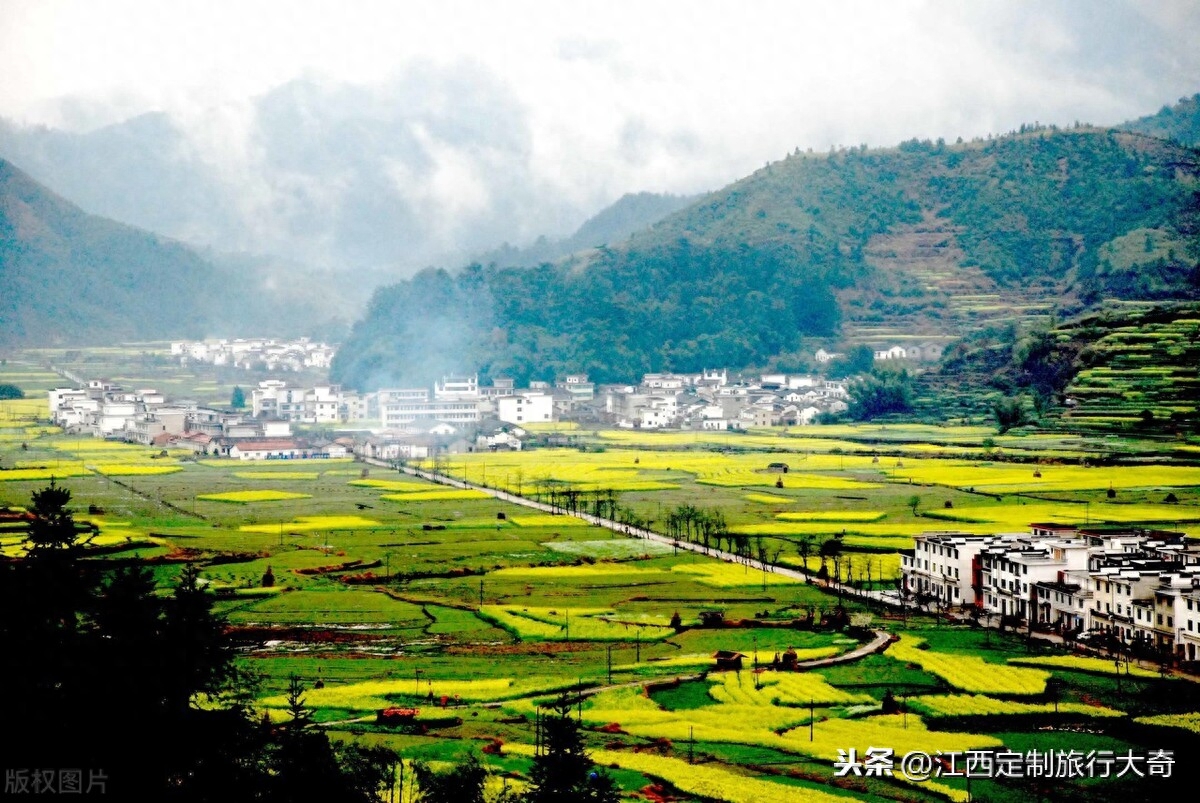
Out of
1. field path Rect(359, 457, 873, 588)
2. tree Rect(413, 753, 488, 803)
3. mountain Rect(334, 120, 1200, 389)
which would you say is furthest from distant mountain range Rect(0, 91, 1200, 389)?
tree Rect(413, 753, 488, 803)

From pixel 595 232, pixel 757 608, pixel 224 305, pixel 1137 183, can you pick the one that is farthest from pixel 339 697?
pixel 595 232

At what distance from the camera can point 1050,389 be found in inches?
2389

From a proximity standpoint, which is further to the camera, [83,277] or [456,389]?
[83,277]

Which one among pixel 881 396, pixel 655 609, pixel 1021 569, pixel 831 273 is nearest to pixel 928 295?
pixel 831 273

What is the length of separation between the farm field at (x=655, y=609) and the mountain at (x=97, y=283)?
4698 cm

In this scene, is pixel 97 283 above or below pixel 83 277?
below

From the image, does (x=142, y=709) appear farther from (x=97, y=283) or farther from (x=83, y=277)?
(x=97, y=283)

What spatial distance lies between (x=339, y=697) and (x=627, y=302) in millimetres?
75642

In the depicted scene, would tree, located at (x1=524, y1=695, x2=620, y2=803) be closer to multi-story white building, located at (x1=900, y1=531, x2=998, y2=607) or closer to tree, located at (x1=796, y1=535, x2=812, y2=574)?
multi-story white building, located at (x1=900, y1=531, x2=998, y2=607)

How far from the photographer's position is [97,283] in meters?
106

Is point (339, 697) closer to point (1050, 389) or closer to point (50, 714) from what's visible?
point (50, 714)

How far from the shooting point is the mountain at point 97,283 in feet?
321

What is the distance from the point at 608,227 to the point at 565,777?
132 metres

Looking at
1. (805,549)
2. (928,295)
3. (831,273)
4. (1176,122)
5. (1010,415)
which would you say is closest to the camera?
(805,549)
